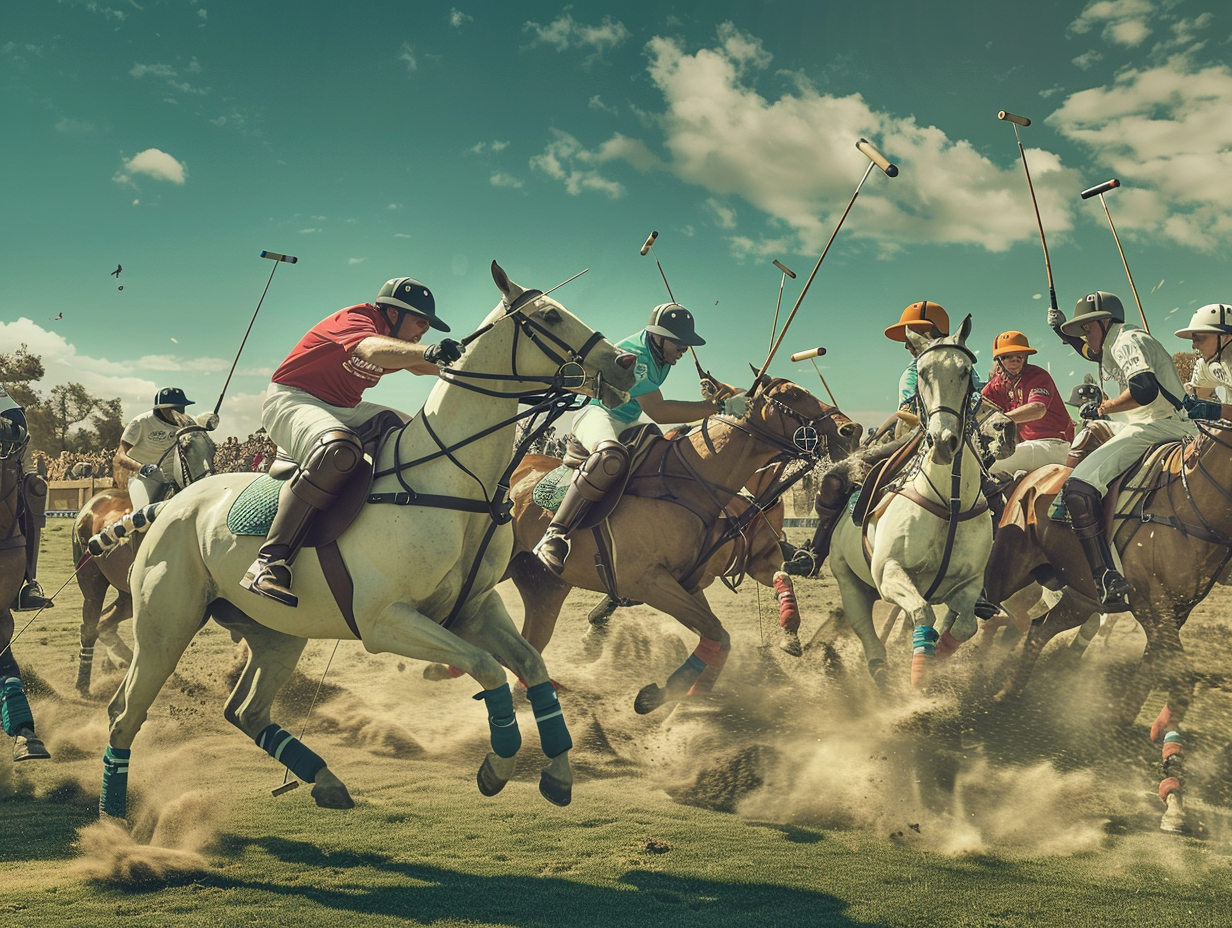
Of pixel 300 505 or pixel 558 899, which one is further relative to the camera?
pixel 300 505

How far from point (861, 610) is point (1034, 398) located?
296 centimetres

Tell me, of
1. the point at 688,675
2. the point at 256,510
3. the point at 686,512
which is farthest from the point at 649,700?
the point at 256,510

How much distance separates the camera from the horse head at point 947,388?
6.36 m

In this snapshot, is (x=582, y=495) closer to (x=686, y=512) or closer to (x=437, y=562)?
(x=686, y=512)

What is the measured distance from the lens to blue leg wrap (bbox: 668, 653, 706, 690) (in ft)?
22.9

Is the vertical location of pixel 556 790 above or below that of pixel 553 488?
below

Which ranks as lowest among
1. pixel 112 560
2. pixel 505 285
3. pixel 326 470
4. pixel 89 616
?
pixel 89 616

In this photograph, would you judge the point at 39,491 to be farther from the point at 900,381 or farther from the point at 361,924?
the point at 900,381

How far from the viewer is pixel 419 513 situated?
194 inches

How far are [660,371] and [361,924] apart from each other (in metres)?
5.52

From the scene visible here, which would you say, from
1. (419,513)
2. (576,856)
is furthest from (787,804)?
(419,513)

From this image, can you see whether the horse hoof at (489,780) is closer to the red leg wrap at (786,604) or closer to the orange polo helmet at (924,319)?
the red leg wrap at (786,604)

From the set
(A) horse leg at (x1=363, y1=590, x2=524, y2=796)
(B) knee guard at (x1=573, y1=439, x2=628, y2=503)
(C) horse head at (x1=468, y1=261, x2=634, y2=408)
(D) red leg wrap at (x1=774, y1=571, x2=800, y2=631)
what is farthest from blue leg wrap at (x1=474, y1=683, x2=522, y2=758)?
(D) red leg wrap at (x1=774, y1=571, x2=800, y2=631)

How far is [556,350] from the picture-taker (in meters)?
4.94
